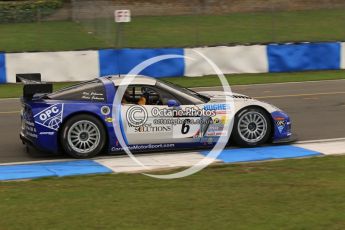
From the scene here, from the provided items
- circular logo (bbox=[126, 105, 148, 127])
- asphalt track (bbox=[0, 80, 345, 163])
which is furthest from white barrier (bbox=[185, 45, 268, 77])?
circular logo (bbox=[126, 105, 148, 127])

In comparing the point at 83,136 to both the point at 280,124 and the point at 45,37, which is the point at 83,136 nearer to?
the point at 280,124

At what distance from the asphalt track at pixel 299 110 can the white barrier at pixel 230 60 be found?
258 centimetres

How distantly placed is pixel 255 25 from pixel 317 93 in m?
17.3

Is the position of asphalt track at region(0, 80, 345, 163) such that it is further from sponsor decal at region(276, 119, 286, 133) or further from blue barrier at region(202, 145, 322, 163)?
blue barrier at region(202, 145, 322, 163)

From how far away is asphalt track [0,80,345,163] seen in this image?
10.6m

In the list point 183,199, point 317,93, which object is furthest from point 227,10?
point 183,199

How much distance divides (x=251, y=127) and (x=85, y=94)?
264 cm

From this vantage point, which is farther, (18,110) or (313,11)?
(313,11)

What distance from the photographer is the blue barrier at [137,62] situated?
20562 millimetres

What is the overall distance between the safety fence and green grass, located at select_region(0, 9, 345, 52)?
2505 millimetres

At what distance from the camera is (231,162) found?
877 centimetres

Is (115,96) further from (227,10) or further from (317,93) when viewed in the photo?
(227,10)

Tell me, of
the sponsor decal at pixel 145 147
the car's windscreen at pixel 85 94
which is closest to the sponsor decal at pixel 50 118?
the car's windscreen at pixel 85 94

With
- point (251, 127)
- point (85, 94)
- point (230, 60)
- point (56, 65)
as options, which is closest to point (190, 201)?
point (85, 94)
